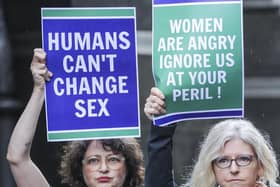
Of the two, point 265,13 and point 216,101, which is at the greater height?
point 265,13

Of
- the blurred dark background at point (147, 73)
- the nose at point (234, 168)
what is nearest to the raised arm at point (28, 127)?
the blurred dark background at point (147, 73)

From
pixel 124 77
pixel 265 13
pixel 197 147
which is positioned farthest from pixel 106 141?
pixel 265 13

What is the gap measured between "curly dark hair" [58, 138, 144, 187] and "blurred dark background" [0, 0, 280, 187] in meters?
0.47

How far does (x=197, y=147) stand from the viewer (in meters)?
4.52

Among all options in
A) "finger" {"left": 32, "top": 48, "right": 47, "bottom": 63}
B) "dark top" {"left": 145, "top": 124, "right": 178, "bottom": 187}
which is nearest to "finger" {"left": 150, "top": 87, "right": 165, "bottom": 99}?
"dark top" {"left": 145, "top": 124, "right": 178, "bottom": 187}

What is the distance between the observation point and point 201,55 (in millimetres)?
3617

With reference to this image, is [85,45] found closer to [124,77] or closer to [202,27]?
[124,77]

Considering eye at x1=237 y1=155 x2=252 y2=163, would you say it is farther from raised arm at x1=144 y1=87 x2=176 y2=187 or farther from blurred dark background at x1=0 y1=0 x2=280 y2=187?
blurred dark background at x1=0 y1=0 x2=280 y2=187

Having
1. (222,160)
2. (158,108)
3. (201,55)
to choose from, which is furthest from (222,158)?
(201,55)

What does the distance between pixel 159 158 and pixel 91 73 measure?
49cm

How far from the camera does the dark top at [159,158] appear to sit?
11.3 feet

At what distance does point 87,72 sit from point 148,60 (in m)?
0.68

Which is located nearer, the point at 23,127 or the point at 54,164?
the point at 23,127

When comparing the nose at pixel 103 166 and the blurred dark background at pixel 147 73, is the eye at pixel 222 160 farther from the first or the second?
the blurred dark background at pixel 147 73
